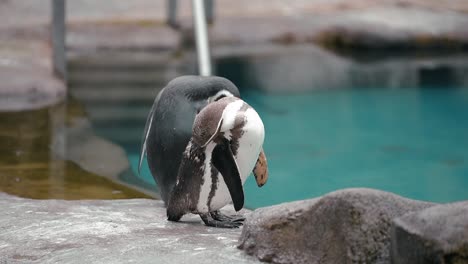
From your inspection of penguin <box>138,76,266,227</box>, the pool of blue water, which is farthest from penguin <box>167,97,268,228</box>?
the pool of blue water

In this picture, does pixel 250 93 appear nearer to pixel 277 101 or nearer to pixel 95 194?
pixel 277 101

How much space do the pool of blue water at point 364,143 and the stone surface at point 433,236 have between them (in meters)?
2.94

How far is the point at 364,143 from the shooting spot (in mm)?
7785

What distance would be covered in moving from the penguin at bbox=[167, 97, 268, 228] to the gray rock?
528 mm

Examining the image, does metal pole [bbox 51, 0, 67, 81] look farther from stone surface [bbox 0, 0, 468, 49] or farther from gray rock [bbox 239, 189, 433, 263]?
gray rock [bbox 239, 189, 433, 263]

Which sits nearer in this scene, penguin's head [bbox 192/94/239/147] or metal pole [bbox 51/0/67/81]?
penguin's head [bbox 192/94/239/147]

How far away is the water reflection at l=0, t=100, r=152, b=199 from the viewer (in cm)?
509

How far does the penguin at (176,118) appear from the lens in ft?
12.4

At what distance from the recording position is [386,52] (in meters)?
11.5

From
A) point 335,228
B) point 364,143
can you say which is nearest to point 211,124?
point 335,228

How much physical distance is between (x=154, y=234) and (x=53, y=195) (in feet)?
5.56

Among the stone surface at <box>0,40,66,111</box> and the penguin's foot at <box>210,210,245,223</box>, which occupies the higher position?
the penguin's foot at <box>210,210,245,223</box>

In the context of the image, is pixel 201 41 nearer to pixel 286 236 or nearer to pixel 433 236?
pixel 286 236

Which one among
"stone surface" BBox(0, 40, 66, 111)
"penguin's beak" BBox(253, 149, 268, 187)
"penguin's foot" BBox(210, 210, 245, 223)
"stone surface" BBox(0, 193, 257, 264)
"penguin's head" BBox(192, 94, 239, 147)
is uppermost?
"penguin's head" BBox(192, 94, 239, 147)
